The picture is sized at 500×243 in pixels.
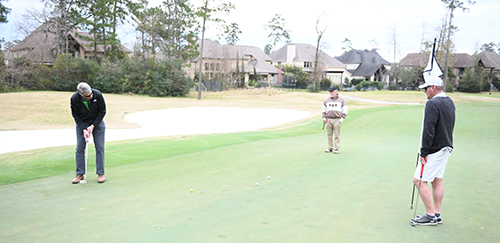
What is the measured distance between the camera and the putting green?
441 centimetres

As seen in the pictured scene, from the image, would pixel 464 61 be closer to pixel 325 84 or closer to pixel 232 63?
pixel 325 84

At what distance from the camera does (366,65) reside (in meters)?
89.2

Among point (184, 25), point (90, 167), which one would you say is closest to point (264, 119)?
point (90, 167)

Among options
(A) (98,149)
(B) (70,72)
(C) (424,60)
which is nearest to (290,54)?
(C) (424,60)

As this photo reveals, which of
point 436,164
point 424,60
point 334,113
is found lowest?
point 436,164

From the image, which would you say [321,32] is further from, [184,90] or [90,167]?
[90,167]

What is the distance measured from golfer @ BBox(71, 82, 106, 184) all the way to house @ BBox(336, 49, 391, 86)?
82.6m

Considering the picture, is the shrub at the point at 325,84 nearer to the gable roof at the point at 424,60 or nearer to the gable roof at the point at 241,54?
the gable roof at the point at 241,54

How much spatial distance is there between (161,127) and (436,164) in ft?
59.7

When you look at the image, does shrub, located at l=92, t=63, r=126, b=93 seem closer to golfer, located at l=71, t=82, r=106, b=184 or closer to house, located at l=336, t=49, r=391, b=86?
golfer, located at l=71, t=82, r=106, b=184

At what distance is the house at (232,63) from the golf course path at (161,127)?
2783 cm

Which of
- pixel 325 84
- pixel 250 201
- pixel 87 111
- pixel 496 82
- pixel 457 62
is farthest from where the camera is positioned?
pixel 457 62

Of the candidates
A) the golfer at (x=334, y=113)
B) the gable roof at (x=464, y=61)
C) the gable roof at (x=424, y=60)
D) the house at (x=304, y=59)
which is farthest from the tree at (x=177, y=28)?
the gable roof at (x=464, y=61)

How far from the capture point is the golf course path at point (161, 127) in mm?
14930
